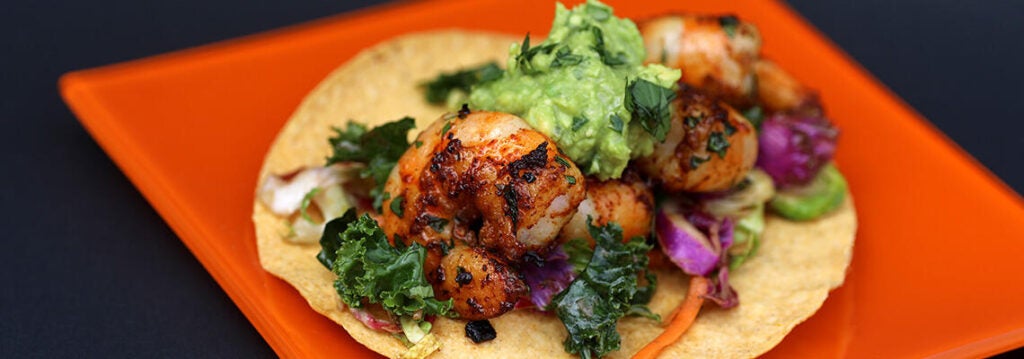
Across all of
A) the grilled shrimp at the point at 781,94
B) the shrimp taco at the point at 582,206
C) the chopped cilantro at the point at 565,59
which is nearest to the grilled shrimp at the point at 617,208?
the shrimp taco at the point at 582,206

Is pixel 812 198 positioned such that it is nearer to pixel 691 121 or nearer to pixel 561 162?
pixel 691 121

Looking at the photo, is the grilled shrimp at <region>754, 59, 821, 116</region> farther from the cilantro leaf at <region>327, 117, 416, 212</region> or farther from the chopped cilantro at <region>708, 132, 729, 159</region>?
the cilantro leaf at <region>327, 117, 416, 212</region>

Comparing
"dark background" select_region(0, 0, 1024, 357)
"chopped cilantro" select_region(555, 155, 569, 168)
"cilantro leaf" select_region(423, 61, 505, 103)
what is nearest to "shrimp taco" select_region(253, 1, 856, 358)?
"chopped cilantro" select_region(555, 155, 569, 168)

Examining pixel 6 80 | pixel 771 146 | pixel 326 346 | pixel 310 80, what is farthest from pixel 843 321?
pixel 6 80

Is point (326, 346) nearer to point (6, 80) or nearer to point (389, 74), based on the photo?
point (389, 74)

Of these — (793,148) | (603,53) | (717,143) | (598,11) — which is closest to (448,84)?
(598,11)
